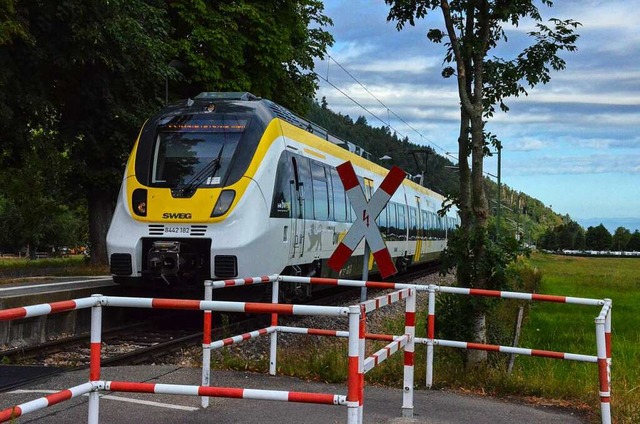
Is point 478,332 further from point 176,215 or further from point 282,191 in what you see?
point 176,215

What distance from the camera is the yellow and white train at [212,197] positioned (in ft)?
41.9

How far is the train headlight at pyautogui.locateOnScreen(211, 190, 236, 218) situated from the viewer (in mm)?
12773

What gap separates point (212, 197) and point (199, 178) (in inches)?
19.4

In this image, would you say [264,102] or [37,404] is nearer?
[37,404]

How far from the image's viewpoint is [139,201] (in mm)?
13188

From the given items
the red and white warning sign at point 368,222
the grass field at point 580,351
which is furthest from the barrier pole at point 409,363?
the red and white warning sign at point 368,222

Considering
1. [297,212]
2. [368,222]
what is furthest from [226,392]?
[297,212]

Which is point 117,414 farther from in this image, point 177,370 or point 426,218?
point 426,218

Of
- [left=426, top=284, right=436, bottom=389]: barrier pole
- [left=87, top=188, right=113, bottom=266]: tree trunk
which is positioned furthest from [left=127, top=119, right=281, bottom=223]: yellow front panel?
[left=87, top=188, right=113, bottom=266]: tree trunk

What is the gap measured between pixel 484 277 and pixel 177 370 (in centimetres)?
373

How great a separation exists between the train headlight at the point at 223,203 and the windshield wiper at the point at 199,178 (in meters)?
0.48

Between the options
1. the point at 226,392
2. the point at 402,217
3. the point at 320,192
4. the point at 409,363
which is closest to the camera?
the point at 226,392

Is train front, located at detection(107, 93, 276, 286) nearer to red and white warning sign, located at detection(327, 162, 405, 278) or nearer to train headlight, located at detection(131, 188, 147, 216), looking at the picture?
train headlight, located at detection(131, 188, 147, 216)

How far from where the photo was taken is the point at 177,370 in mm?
8547
